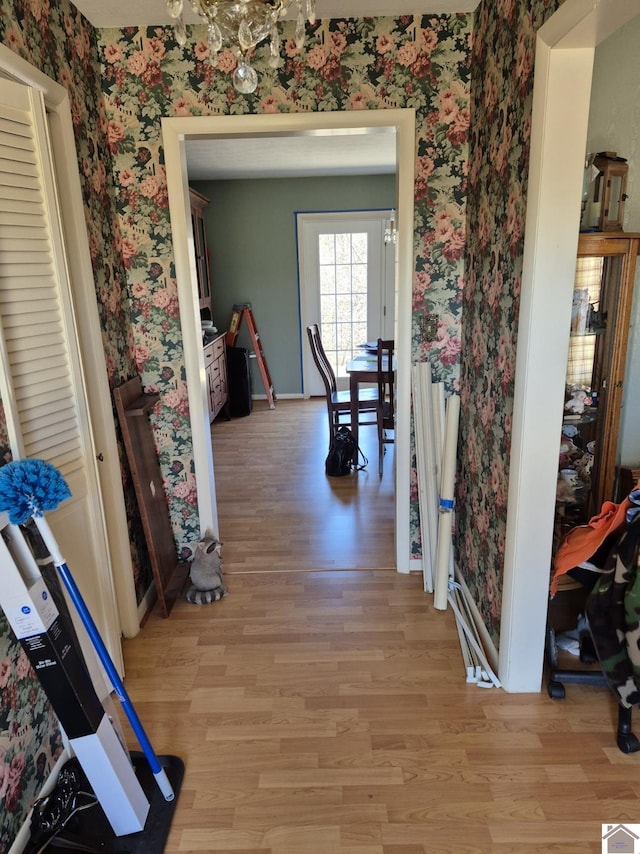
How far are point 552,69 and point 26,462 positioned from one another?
5.99 ft

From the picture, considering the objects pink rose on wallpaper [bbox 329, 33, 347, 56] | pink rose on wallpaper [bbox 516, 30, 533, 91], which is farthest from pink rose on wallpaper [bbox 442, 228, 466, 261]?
pink rose on wallpaper [bbox 329, 33, 347, 56]

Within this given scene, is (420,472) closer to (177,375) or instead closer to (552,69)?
(177,375)

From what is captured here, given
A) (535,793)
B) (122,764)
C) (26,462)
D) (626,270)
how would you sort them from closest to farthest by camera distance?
1. (26,462)
2. (122,764)
3. (535,793)
4. (626,270)

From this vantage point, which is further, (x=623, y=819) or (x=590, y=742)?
(x=590, y=742)

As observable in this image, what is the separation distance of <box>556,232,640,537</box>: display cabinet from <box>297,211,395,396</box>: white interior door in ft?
14.5

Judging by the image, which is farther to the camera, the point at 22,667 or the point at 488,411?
the point at 488,411

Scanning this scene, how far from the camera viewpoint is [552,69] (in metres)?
1.61

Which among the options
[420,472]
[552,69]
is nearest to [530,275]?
[552,69]

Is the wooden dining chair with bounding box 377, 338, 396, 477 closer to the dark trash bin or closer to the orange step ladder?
the dark trash bin

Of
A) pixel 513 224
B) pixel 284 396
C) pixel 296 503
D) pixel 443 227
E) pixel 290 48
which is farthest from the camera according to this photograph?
pixel 284 396

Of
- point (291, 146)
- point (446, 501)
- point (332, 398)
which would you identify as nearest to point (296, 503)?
point (332, 398)

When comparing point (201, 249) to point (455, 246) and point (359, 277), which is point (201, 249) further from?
point (455, 246)

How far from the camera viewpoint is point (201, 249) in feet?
19.6

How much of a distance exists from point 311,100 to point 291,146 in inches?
94.4
